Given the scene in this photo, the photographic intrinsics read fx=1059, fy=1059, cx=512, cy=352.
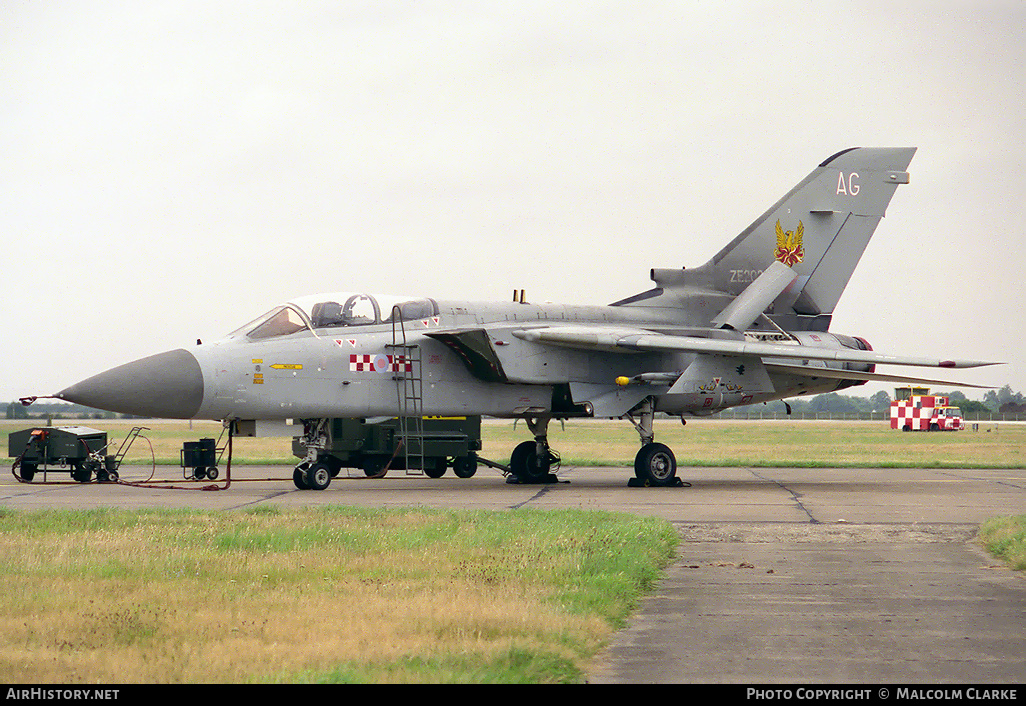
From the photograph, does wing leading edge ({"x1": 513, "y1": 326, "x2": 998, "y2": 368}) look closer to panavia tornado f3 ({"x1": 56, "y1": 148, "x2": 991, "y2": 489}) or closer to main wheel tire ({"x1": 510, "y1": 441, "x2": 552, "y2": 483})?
panavia tornado f3 ({"x1": 56, "y1": 148, "x2": 991, "y2": 489})

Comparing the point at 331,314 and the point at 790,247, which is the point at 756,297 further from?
the point at 331,314

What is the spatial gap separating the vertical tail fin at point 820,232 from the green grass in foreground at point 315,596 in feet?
35.1

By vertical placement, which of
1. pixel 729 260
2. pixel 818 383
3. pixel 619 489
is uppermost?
pixel 729 260

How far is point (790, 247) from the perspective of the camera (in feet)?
70.3

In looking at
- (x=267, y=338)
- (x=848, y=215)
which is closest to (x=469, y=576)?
(x=267, y=338)

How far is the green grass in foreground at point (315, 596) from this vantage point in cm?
543

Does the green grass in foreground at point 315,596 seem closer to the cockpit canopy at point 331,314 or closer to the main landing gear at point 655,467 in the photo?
the cockpit canopy at point 331,314

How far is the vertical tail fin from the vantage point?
842 inches

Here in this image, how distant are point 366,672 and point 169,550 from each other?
4761mm

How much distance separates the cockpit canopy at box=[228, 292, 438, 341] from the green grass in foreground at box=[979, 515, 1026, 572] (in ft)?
32.7

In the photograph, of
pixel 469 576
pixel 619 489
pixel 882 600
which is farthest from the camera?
pixel 619 489

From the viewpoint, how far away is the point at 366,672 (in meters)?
5.24

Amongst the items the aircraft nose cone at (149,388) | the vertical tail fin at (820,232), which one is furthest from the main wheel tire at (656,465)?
the aircraft nose cone at (149,388)

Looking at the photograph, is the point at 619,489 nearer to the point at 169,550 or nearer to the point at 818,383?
the point at 818,383
